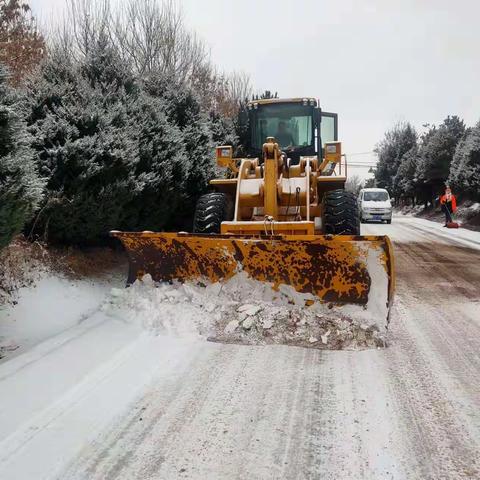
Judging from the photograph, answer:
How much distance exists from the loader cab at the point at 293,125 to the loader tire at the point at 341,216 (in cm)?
186

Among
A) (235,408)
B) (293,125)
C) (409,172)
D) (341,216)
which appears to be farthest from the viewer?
(409,172)

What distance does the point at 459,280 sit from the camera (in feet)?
22.9

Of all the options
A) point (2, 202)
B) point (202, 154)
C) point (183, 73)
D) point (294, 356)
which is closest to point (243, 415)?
point (294, 356)

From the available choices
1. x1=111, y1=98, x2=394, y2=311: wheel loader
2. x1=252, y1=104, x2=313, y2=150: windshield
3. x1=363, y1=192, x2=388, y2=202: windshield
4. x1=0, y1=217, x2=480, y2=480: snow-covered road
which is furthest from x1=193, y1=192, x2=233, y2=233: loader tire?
x1=363, y1=192, x2=388, y2=202: windshield

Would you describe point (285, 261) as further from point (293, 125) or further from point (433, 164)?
point (433, 164)

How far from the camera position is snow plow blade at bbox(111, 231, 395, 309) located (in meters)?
4.28

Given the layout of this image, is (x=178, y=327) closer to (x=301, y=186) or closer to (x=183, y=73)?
(x=301, y=186)

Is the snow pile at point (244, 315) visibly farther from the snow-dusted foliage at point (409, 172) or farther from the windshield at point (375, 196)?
the snow-dusted foliage at point (409, 172)

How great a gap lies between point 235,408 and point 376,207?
18.2 meters

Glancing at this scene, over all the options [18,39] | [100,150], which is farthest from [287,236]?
[18,39]

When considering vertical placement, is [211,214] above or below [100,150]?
below

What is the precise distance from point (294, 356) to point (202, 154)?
5.37 m

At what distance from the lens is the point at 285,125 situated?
25.1 feet

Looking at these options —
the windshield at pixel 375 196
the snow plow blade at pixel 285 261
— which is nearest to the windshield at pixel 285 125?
the snow plow blade at pixel 285 261
